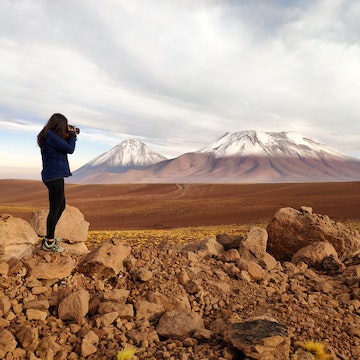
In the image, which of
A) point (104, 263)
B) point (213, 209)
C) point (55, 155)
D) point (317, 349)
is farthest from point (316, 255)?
point (213, 209)

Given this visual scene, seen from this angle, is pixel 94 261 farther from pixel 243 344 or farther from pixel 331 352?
pixel 331 352

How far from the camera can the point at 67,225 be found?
7.08 meters

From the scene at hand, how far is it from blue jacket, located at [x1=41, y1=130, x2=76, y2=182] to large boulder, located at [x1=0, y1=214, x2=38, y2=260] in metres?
1.01

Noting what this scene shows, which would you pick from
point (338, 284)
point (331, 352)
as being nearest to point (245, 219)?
point (338, 284)

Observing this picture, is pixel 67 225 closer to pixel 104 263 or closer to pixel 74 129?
pixel 104 263

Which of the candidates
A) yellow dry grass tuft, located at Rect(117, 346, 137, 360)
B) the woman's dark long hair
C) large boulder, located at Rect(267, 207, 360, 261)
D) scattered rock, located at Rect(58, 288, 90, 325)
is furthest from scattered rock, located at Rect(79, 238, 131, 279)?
large boulder, located at Rect(267, 207, 360, 261)

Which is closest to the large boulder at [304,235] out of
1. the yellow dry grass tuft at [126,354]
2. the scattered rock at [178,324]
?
the scattered rock at [178,324]

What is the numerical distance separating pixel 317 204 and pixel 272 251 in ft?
124

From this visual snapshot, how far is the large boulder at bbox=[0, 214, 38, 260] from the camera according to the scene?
5.63 metres

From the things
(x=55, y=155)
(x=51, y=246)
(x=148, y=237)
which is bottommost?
(x=148, y=237)

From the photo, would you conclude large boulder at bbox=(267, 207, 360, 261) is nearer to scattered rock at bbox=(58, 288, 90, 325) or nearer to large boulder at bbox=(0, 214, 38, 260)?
large boulder at bbox=(0, 214, 38, 260)

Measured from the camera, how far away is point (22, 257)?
5.78m

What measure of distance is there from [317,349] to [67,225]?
4.82m

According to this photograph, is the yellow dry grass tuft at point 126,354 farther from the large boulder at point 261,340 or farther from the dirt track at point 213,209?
the dirt track at point 213,209
